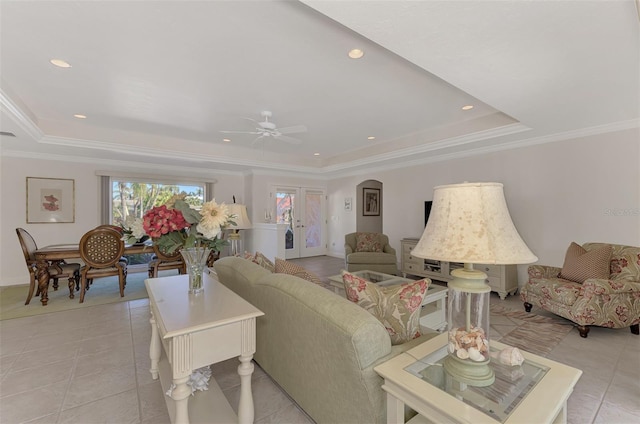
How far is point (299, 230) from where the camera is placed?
7414 millimetres

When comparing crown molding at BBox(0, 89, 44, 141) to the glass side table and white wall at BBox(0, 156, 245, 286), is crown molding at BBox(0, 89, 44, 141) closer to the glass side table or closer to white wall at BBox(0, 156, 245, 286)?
white wall at BBox(0, 156, 245, 286)

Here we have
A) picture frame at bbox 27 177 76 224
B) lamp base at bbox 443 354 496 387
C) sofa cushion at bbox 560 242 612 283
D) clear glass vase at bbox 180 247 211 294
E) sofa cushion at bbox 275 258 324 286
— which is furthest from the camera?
picture frame at bbox 27 177 76 224

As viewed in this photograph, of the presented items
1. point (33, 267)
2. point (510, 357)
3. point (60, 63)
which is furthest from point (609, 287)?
point (33, 267)

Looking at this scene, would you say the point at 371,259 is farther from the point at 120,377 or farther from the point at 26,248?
the point at 26,248

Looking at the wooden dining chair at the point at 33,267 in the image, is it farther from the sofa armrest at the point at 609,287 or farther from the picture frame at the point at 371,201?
the sofa armrest at the point at 609,287

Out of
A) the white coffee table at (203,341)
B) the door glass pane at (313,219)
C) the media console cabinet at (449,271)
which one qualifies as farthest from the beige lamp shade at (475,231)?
the door glass pane at (313,219)

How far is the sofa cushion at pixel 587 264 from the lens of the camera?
3000 mm

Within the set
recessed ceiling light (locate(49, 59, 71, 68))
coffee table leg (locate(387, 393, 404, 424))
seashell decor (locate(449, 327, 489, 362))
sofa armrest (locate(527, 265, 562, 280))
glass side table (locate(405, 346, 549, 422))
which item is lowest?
coffee table leg (locate(387, 393, 404, 424))

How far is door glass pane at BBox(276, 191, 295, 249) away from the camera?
7094 millimetres

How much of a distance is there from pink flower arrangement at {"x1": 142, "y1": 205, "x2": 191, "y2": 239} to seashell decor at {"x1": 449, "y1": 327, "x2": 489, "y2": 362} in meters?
1.60

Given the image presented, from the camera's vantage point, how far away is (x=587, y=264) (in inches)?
121

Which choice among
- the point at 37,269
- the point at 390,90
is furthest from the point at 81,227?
the point at 390,90

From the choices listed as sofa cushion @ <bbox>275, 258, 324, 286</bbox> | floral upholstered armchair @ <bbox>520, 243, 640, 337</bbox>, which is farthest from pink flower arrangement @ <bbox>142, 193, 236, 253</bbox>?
floral upholstered armchair @ <bbox>520, 243, 640, 337</bbox>

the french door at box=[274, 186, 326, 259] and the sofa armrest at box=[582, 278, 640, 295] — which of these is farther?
the french door at box=[274, 186, 326, 259]
